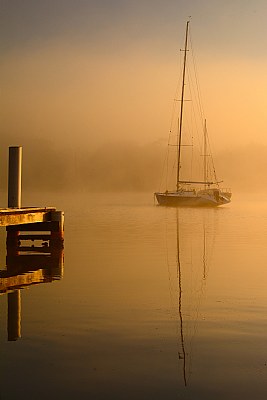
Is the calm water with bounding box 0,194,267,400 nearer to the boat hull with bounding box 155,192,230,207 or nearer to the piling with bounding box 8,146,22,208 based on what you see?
the piling with bounding box 8,146,22,208

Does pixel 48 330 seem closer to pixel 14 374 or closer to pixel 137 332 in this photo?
pixel 137 332

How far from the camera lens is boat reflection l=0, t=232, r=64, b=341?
1264 cm

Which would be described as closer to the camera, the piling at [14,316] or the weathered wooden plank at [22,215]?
the piling at [14,316]

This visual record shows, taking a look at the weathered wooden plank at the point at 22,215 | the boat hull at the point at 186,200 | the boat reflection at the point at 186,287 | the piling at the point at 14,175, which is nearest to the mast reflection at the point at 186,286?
the boat reflection at the point at 186,287

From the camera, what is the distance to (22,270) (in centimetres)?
2050

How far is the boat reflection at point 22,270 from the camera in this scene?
41.5 ft

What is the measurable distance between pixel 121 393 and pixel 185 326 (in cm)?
441

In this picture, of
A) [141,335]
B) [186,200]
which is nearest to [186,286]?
[141,335]

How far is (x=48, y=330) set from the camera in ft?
Result: 37.2

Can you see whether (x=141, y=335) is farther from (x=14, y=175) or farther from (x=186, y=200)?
(x=186, y=200)

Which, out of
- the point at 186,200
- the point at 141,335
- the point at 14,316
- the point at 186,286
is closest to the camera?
the point at 141,335

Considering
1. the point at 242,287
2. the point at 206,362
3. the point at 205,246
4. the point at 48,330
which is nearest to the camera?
the point at 206,362

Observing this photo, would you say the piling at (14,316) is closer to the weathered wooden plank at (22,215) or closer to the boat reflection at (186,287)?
the boat reflection at (186,287)

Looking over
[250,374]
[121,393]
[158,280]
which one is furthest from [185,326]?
[158,280]
